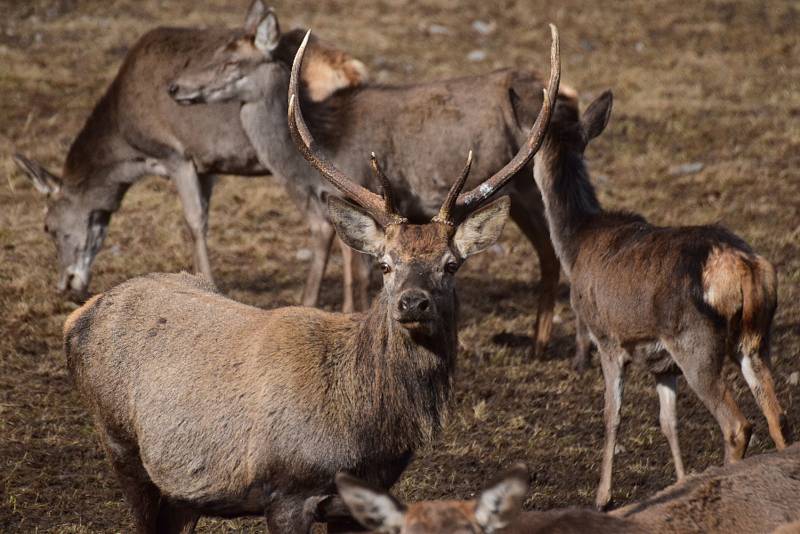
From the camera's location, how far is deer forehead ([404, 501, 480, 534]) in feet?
12.6

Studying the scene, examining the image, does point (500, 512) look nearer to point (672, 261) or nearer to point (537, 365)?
point (672, 261)

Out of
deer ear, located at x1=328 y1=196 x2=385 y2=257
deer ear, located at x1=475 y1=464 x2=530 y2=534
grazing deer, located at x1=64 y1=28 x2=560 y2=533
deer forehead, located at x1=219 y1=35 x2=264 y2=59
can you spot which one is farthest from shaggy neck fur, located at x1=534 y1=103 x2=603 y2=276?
deer ear, located at x1=475 y1=464 x2=530 y2=534

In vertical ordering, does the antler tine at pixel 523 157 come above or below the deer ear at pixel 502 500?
above

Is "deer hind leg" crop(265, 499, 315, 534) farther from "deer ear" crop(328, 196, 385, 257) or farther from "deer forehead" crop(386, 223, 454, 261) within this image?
"deer ear" crop(328, 196, 385, 257)

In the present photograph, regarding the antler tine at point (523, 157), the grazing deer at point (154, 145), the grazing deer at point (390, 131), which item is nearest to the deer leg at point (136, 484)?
the antler tine at point (523, 157)

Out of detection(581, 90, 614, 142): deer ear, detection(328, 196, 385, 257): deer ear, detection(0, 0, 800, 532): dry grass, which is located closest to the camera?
detection(328, 196, 385, 257): deer ear

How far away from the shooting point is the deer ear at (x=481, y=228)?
18.9ft

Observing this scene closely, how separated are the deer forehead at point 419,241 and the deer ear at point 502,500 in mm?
1733

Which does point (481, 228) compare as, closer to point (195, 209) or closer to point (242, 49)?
point (242, 49)

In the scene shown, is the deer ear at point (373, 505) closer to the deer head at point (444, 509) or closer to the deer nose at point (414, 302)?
the deer head at point (444, 509)

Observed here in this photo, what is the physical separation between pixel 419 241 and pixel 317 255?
4543mm

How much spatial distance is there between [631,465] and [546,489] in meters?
0.63

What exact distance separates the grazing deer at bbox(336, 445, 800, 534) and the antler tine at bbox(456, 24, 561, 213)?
1.77 metres

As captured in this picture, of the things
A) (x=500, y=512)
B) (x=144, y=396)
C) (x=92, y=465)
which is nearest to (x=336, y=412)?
(x=144, y=396)
